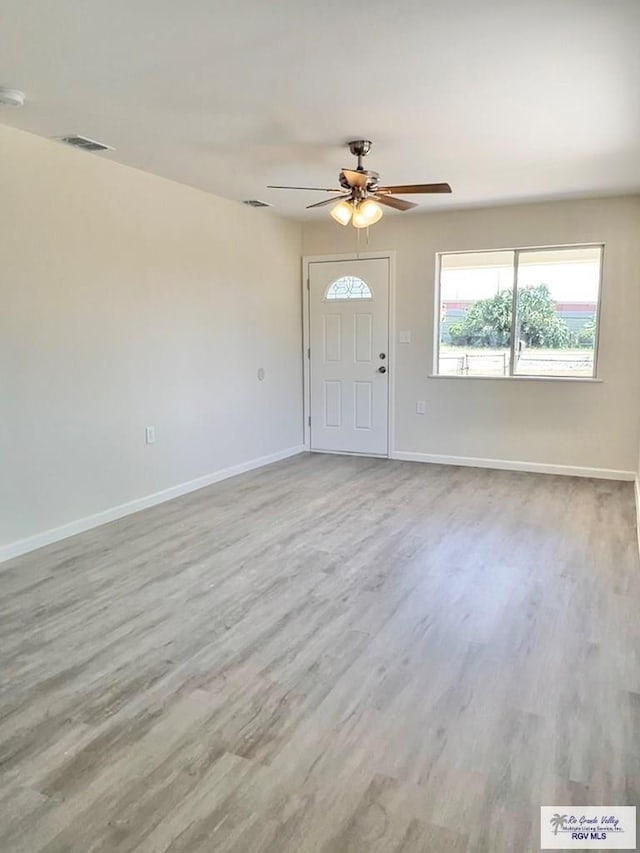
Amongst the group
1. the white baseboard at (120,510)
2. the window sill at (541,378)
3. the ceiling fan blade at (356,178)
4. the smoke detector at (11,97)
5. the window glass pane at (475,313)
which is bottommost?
the white baseboard at (120,510)

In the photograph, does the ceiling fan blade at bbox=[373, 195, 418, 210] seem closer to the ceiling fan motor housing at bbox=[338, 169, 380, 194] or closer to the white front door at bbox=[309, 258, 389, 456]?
the ceiling fan motor housing at bbox=[338, 169, 380, 194]

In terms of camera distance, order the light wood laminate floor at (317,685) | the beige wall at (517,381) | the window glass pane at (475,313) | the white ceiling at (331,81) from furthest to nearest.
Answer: the window glass pane at (475,313) → the beige wall at (517,381) → the white ceiling at (331,81) → the light wood laminate floor at (317,685)

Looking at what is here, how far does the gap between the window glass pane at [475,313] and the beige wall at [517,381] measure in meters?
0.13

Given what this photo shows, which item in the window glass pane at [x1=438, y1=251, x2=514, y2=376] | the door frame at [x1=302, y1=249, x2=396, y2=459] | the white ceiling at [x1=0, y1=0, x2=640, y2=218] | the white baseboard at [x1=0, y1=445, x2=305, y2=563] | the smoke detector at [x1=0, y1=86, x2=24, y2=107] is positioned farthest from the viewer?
the door frame at [x1=302, y1=249, x2=396, y2=459]

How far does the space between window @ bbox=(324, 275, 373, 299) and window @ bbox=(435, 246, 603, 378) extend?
0.78 m

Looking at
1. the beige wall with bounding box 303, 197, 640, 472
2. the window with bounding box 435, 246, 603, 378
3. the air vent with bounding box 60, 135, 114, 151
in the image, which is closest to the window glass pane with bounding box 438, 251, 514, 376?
the window with bounding box 435, 246, 603, 378

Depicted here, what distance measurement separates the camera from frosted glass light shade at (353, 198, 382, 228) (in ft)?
11.8

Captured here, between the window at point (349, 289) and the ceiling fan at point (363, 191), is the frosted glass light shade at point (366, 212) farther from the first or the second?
the window at point (349, 289)

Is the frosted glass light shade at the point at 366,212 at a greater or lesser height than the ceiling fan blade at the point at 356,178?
lesser

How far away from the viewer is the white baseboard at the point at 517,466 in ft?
17.2

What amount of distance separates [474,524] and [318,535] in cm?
110

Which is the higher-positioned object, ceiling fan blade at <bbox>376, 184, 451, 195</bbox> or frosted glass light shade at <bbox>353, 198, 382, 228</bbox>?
ceiling fan blade at <bbox>376, 184, 451, 195</bbox>

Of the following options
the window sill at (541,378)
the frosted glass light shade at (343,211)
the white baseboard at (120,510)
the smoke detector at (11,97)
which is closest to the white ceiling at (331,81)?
the smoke detector at (11,97)

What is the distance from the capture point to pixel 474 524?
13.3 ft
